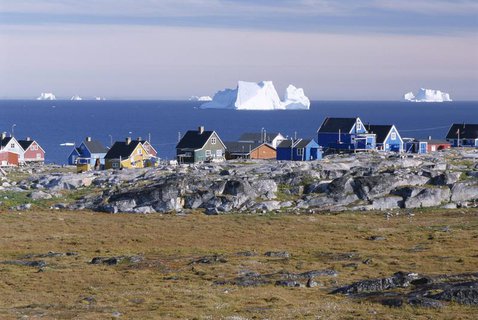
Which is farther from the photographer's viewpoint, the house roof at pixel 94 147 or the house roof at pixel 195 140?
the house roof at pixel 94 147

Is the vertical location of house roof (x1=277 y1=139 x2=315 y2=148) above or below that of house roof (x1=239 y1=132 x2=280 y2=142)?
below

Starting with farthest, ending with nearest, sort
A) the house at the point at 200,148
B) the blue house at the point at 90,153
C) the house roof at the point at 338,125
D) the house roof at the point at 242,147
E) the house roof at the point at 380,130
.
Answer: the blue house at the point at 90,153
the house roof at the point at 380,130
the house roof at the point at 242,147
the house roof at the point at 338,125
the house at the point at 200,148

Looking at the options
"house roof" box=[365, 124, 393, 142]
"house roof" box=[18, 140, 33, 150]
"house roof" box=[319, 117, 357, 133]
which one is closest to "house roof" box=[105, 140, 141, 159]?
"house roof" box=[18, 140, 33, 150]

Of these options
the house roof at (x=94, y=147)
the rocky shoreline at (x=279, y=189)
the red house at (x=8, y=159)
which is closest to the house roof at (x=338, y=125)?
the rocky shoreline at (x=279, y=189)

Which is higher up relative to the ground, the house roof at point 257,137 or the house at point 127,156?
the house roof at point 257,137

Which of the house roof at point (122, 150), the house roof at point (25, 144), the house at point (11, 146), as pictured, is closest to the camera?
the house roof at point (122, 150)

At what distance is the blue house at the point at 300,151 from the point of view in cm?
11212

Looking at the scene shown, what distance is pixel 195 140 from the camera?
373ft

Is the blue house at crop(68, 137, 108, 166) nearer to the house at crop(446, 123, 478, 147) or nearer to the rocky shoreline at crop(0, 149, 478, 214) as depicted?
the rocky shoreline at crop(0, 149, 478, 214)

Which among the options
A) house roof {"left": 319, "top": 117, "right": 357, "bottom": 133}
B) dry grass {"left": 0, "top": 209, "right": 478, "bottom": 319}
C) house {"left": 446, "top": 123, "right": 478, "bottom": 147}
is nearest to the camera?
dry grass {"left": 0, "top": 209, "right": 478, "bottom": 319}

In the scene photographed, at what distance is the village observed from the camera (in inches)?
4434

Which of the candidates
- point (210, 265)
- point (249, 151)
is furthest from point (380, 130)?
point (210, 265)

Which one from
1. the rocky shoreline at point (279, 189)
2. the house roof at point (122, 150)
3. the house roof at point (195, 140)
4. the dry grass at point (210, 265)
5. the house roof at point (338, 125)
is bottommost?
the dry grass at point (210, 265)

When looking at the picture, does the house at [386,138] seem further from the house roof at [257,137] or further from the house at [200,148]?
the house at [200,148]
